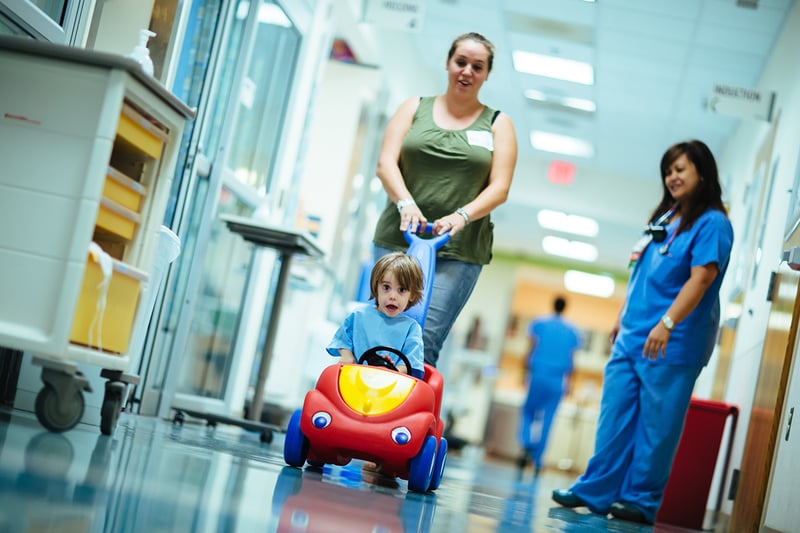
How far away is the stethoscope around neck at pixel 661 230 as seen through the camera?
4.14 m

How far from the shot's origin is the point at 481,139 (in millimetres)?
3766

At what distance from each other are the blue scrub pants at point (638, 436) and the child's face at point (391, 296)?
1.26 meters

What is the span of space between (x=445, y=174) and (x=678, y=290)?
3.45 ft

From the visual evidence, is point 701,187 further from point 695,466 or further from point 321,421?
point 321,421

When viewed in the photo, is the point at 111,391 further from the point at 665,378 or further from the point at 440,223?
the point at 665,378

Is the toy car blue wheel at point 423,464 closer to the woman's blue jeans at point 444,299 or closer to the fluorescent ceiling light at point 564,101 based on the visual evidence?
the woman's blue jeans at point 444,299

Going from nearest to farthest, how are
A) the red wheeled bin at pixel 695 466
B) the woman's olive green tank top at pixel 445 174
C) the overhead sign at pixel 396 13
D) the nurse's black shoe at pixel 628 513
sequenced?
the woman's olive green tank top at pixel 445 174, the nurse's black shoe at pixel 628 513, the red wheeled bin at pixel 695 466, the overhead sign at pixel 396 13

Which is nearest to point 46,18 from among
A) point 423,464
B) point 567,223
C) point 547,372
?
point 423,464

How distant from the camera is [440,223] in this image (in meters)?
3.46

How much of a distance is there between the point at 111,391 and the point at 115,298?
30 cm

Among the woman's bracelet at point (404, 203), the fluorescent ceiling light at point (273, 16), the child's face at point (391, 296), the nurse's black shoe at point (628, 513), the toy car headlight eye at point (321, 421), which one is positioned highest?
the fluorescent ceiling light at point (273, 16)

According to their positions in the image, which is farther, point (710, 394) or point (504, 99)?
point (504, 99)

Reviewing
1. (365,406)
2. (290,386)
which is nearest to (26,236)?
(365,406)

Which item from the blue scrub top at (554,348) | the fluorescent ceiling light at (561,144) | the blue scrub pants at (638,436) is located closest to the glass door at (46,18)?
the blue scrub pants at (638,436)
